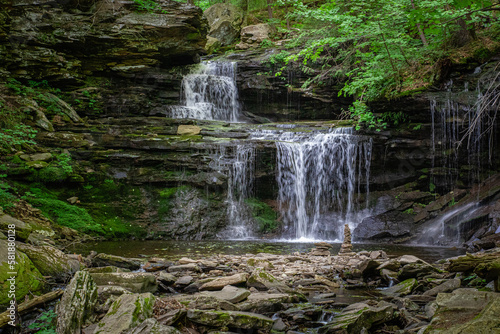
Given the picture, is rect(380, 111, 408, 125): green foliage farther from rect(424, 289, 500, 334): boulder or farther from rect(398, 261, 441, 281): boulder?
rect(424, 289, 500, 334): boulder

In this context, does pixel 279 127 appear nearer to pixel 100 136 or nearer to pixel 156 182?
pixel 156 182

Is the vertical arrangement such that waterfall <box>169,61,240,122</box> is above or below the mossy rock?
above

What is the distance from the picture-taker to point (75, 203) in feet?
Answer: 34.7

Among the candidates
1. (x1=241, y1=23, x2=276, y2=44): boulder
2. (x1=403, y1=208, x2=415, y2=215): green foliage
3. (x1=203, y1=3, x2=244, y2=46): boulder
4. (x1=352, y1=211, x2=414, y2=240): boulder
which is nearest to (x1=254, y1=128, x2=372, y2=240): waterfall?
(x1=352, y1=211, x2=414, y2=240): boulder

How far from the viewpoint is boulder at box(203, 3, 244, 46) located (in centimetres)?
2220

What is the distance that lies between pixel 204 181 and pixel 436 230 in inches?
299

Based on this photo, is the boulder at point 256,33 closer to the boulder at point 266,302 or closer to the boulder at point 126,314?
the boulder at point 266,302

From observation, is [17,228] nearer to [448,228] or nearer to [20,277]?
[20,277]

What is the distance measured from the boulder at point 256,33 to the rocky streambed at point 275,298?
17.4 meters

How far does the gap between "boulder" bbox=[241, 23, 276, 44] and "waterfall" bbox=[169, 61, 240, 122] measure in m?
4.29

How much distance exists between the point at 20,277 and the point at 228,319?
2.35m

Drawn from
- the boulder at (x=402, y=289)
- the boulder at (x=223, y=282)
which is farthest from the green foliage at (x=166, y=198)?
the boulder at (x=402, y=289)

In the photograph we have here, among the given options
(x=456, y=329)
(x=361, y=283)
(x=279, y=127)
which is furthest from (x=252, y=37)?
(x=456, y=329)

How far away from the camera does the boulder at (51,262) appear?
14.6ft
